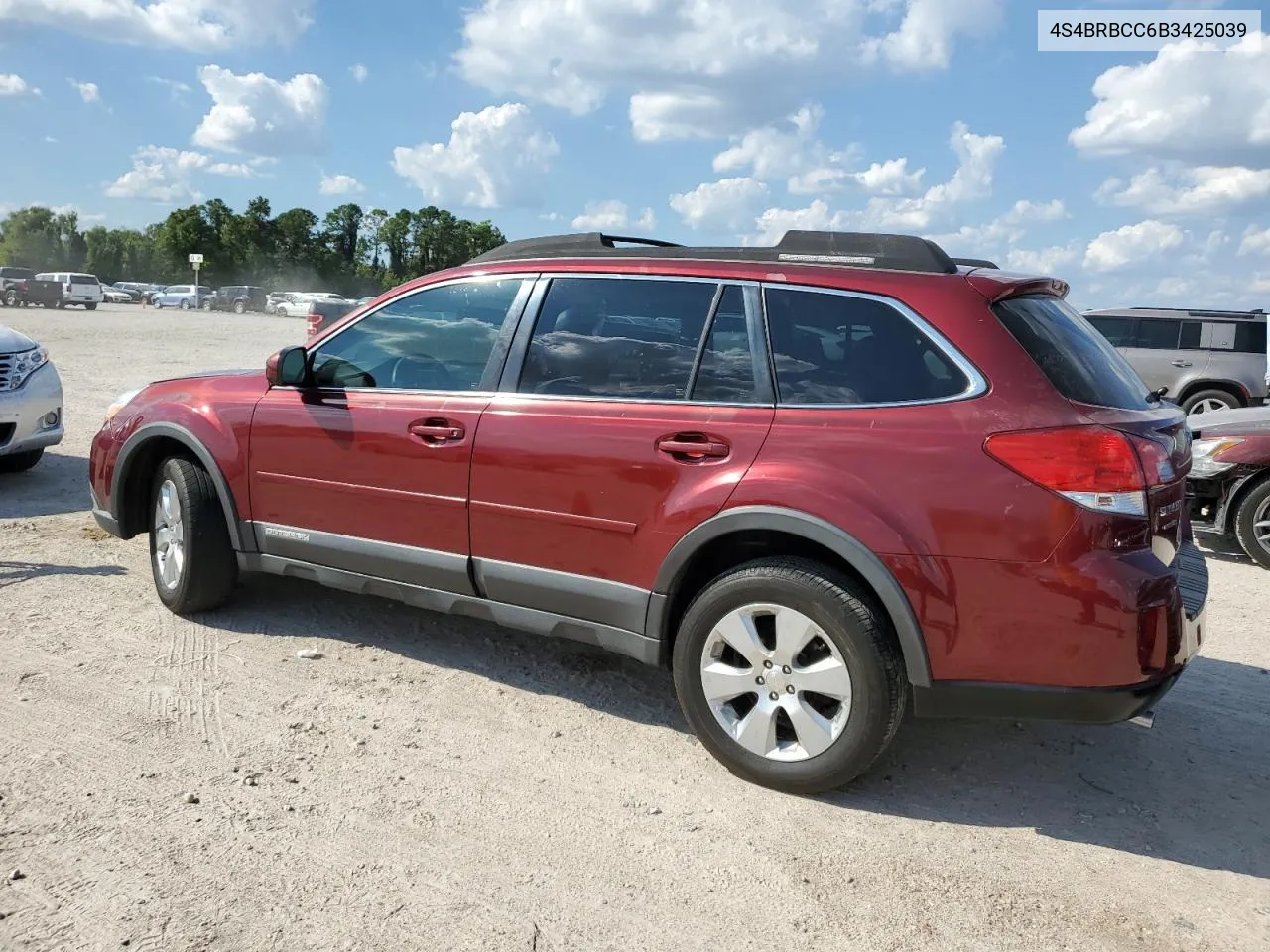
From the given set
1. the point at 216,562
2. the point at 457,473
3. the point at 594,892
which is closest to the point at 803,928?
the point at 594,892

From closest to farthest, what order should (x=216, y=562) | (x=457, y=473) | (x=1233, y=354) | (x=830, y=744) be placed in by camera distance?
(x=830, y=744), (x=457, y=473), (x=216, y=562), (x=1233, y=354)

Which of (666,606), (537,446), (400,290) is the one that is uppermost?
(400,290)

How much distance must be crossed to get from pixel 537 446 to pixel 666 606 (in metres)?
0.77

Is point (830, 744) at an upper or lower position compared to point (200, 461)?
lower

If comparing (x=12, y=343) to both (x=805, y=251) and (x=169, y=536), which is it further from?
(x=805, y=251)

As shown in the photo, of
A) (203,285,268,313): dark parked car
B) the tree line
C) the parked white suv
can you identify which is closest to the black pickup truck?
the parked white suv

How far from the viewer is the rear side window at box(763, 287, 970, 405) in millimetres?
3236

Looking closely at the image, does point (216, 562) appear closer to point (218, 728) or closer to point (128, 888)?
point (218, 728)

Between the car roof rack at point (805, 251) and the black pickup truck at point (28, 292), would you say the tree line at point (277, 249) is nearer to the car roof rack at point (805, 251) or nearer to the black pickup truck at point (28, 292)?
the black pickup truck at point (28, 292)

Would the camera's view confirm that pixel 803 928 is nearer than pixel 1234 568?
Yes

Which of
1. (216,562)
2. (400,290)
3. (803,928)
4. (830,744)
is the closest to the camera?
(803,928)

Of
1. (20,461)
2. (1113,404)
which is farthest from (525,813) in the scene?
(20,461)

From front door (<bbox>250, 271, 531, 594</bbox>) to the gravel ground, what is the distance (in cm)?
55

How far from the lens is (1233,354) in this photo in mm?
14039
